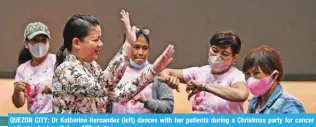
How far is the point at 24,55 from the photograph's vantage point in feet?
12.1

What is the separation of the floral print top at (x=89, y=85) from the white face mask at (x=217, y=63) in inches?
19.0

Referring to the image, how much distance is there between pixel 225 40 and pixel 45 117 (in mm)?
1216

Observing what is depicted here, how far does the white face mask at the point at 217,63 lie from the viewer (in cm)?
357

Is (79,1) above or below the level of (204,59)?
above

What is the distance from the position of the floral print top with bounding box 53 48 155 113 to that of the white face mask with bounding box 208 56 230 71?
484 millimetres

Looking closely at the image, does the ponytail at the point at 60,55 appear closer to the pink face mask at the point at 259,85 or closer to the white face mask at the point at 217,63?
the white face mask at the point at 217,63

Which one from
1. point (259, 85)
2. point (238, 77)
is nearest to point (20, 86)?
point (238, 77)

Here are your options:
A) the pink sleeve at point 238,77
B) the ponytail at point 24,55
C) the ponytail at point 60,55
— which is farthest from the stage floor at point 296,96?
the ponytail at point 60,55

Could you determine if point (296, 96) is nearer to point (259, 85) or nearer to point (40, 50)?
point (259, 85)

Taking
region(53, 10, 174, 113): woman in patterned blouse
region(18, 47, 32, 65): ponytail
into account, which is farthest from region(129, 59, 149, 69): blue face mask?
region(18, 47, 32, 65): ponytail

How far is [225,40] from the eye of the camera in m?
3.59

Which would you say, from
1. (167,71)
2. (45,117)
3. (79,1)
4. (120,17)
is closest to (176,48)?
(167,71)

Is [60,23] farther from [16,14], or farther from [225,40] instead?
[225,40]

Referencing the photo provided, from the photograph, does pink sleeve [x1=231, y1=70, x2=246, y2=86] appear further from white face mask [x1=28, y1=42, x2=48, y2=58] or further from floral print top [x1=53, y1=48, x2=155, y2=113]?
white face mask [x1=28, y1=42, x2=48, y2=58]
